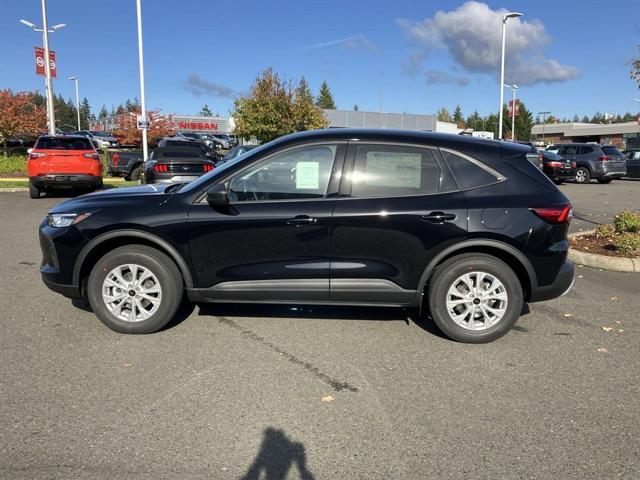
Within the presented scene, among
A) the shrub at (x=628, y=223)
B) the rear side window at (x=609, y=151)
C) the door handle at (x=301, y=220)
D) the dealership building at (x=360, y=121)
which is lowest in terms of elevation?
the shrub at (x=628, y=223)

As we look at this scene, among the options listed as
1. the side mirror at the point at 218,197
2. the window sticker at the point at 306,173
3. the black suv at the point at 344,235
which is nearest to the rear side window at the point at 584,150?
the black suv at the point at 344,235

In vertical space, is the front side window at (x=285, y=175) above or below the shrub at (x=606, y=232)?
above

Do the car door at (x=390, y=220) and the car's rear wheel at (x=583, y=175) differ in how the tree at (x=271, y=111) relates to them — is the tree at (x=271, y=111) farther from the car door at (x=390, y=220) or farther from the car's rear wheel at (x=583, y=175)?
the car door at (x=390, y=220)

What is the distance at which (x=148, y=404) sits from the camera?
141 inches

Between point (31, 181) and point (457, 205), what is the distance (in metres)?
13.6

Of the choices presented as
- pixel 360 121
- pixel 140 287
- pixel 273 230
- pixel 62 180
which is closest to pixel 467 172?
pixel 273 230

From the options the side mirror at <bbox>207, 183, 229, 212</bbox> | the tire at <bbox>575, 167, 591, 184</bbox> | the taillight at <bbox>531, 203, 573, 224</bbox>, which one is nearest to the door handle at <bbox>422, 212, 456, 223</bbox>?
the taillight at <bbox>531, 203, 573, 224</bbox>

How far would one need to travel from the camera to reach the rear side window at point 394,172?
4664 millimetres

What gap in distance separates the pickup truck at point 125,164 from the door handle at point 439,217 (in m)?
18.4

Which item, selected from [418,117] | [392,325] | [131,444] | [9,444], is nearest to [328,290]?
[392,325]

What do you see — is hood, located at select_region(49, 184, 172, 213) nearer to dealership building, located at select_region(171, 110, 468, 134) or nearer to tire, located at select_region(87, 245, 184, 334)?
tire, located at select_region(87, 245, 184, 334)

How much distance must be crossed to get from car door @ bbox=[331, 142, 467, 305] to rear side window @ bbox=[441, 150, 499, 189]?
0.07 metres

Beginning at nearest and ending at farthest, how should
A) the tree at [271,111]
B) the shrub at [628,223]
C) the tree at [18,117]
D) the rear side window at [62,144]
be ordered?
the shrub at [628,223] → the rear side window at [62,144] → the tree at [18,117] → the tree at [271,111]

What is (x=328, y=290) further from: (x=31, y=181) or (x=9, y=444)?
(x=31, y=181)
